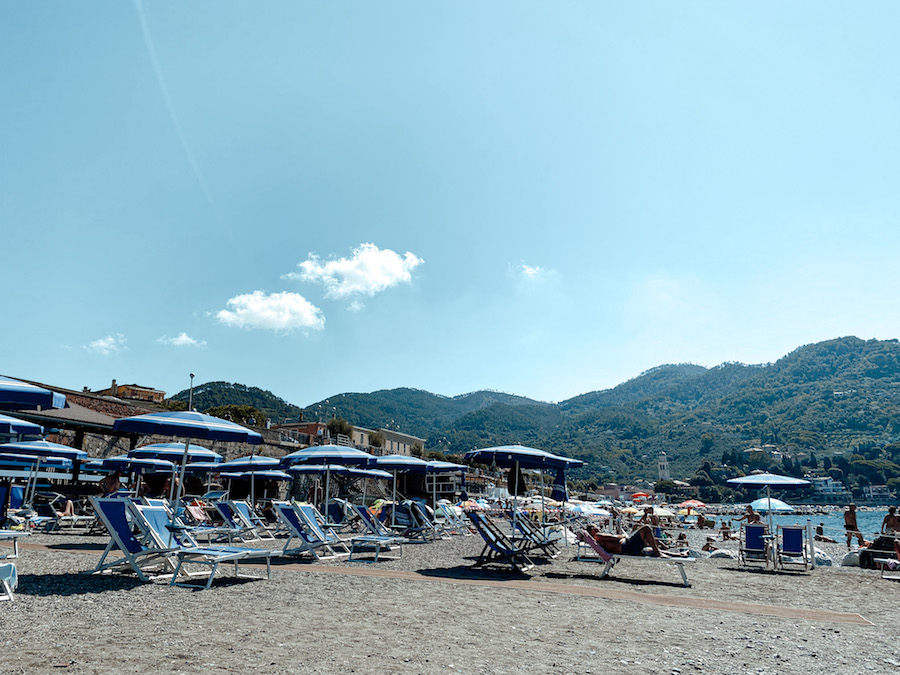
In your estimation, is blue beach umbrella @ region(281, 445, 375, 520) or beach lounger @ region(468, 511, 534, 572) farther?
blue beach umbrella @ region(281, 445, 375, 520)

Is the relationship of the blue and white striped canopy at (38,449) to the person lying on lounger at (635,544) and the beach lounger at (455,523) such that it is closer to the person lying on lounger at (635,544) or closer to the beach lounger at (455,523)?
the beach lounger at (455,523)

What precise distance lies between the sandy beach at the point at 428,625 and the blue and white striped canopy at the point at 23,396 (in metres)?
1.63

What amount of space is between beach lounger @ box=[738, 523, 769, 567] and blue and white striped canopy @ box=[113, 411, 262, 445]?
904 cm

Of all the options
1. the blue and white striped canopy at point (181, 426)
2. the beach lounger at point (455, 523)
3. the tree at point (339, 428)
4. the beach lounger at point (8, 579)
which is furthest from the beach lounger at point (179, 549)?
the tree at point (339, 428)

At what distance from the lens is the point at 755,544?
425 inches

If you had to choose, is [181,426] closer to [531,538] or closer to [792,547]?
[531,538]

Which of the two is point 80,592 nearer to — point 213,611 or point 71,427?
point 213,611

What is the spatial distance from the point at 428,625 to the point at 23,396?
154 inches

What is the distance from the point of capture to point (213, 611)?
4730 millimetres

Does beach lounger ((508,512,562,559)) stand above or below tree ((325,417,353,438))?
below

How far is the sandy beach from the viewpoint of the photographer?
343 cm

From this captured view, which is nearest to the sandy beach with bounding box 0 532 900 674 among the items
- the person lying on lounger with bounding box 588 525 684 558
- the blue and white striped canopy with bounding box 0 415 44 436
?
the person lying on lounger with bounding box 588 525 684 558

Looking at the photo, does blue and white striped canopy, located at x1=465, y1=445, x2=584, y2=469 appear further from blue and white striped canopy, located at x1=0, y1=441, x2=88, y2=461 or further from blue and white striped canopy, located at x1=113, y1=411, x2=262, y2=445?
blue and white striped canopy, located at x1=0, y1=441, x2=88, y2=461

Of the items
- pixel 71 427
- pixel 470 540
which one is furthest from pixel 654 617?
pixel 71 427
